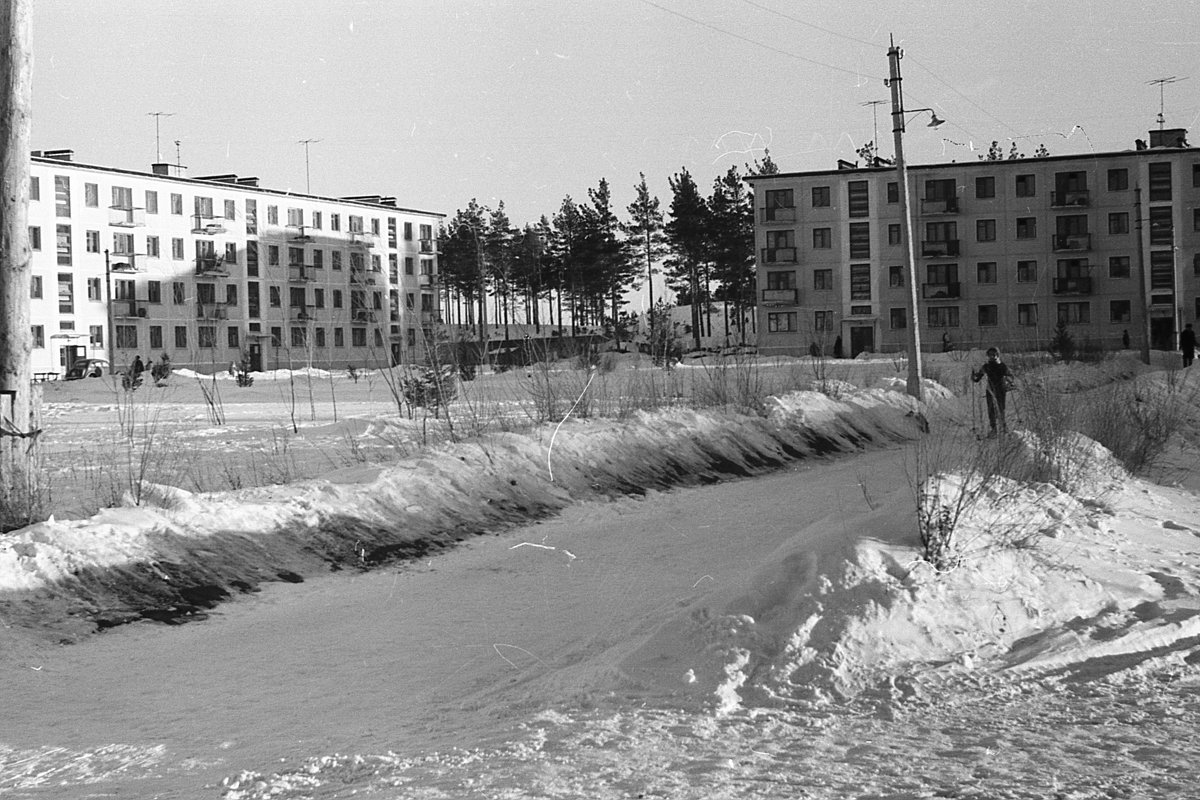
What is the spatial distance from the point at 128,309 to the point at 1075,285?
6290 cm

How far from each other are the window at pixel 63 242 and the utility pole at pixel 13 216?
73856 millimetres

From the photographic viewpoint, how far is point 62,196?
260 ft

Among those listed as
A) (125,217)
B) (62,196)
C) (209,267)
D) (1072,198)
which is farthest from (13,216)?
(1072,198)

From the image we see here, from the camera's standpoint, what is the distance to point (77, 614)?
897cm

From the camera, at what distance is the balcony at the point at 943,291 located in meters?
82.0

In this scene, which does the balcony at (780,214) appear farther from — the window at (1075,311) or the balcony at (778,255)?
the window at (1075,311)

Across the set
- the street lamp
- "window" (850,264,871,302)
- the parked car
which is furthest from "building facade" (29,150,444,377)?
the street lamp

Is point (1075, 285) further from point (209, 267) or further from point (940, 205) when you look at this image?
point (209, 267)

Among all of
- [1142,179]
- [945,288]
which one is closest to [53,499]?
[945,288]

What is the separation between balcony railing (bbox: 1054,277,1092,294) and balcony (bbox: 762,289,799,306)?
17.1m

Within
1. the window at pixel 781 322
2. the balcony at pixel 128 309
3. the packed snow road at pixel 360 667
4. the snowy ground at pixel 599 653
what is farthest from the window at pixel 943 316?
the packed snow road at pixel 360 667

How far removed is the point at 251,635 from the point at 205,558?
166cm

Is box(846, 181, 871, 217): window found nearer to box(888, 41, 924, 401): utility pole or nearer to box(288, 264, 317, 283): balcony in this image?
box(288, 264, 317, 283): balcony

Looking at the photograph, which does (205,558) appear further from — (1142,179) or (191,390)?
(1142,179)
